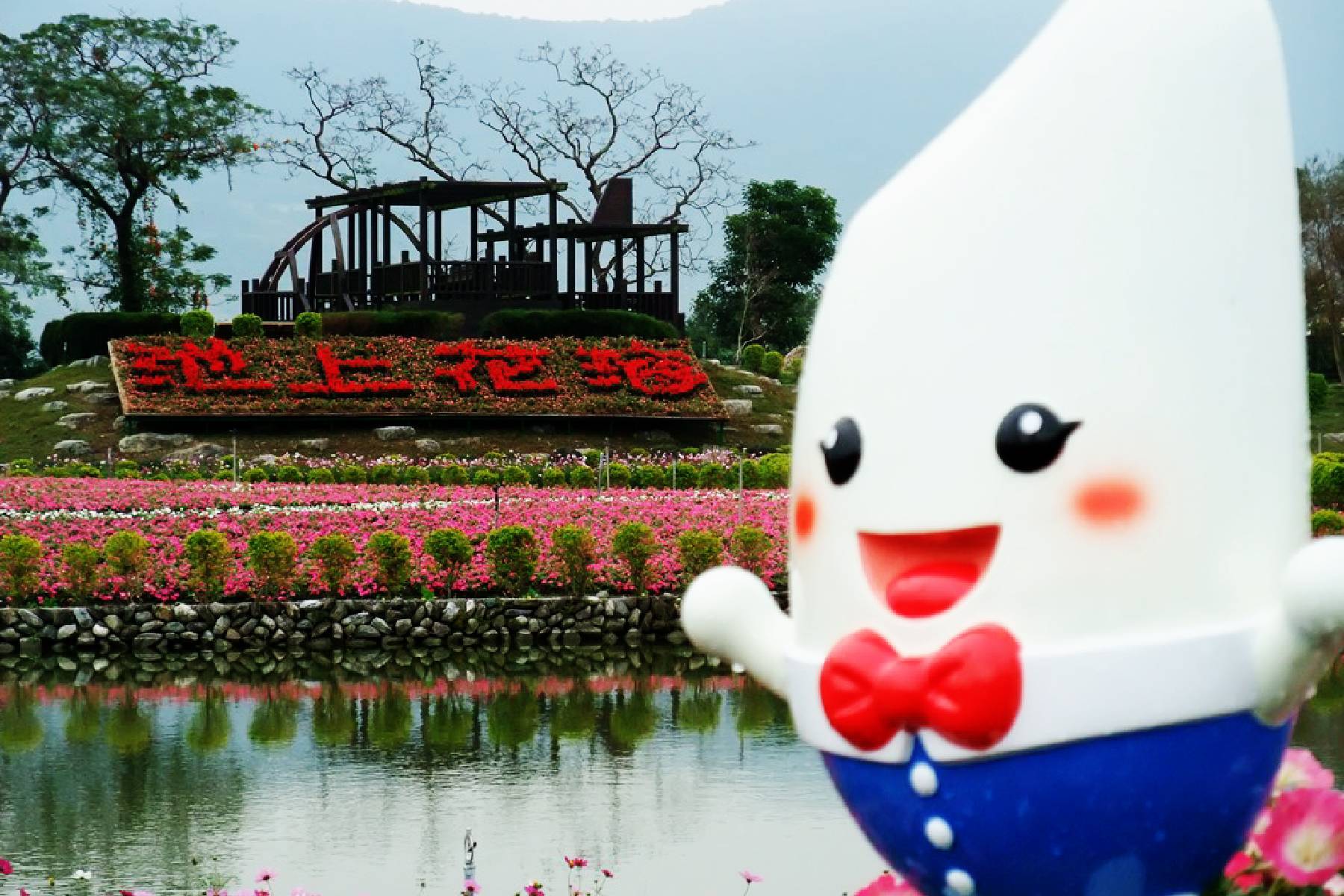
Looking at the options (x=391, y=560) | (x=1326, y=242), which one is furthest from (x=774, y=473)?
(x=1326, y=242)

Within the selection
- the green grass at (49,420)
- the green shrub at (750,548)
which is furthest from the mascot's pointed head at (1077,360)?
the green grass at (49,420)

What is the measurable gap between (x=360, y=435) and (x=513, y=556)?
15352 millimetres

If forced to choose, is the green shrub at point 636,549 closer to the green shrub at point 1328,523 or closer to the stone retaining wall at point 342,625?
the stone retaining wall at point 342,625

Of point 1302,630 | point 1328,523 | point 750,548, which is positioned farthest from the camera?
point 1328,523

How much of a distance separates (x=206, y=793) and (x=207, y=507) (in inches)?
420

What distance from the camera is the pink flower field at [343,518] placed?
Answer: 52.9ft

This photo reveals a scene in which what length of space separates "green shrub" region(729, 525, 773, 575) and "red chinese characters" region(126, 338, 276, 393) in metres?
16.3

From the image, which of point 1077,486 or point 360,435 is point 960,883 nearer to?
point 1077,486

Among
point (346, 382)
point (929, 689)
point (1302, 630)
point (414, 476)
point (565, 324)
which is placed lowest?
point (414, 476)

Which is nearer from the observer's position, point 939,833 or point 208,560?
point 939,833

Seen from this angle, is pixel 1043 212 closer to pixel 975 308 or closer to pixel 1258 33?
pixel 975 308

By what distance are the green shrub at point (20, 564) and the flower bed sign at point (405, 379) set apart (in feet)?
48.2

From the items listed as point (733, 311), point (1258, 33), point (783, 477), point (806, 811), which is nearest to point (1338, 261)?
point (733, 311)

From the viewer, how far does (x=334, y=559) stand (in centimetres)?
1556
